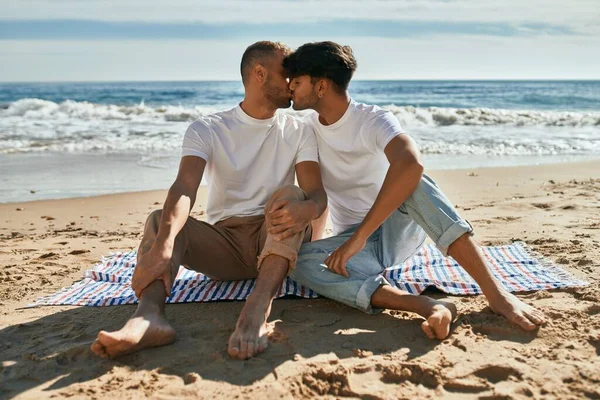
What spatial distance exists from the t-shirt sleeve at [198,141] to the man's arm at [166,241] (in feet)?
0.75

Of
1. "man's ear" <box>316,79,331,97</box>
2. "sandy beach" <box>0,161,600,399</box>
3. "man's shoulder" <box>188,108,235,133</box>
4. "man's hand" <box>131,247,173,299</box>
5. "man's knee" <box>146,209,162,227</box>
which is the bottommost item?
"sandy beach" <box>0,161,600,399</box>

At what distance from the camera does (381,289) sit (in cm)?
330

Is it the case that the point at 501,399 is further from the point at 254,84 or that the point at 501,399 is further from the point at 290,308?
the point at 254,84

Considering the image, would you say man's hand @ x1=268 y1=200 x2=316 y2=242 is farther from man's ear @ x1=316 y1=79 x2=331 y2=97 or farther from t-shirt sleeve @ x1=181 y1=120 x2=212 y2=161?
man's ear @ x1=316 y1=79 x2=331 y2=97

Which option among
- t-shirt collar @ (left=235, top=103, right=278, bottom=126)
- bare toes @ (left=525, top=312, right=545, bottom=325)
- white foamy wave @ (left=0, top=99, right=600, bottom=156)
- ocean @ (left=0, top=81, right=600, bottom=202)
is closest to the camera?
bare toes @ (left=525, top=312, right=545, bottom=325)

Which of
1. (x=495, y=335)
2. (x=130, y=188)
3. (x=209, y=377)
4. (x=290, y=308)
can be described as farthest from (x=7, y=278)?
(x=130, y=188)

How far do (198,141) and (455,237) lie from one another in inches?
59.2

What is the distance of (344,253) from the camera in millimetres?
3334

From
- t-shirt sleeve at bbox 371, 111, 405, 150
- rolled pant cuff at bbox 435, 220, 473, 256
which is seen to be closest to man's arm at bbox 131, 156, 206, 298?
t-shirt sleeve at bbox 371, 111, 405, 150

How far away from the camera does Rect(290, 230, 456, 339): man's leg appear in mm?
3027

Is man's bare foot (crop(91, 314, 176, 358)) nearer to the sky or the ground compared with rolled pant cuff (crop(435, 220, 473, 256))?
nearer to the ground

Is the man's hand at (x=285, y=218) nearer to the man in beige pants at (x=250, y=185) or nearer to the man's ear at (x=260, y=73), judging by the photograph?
the man in beige pants at (x=250, y=185)

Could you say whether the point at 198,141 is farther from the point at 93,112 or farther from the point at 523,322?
the point at 93,112

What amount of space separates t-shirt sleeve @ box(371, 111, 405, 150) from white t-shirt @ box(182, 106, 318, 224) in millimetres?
388
